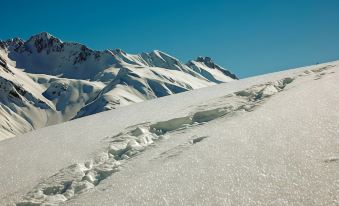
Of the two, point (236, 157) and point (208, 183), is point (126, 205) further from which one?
point (236, 157)

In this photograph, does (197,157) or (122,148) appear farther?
(122,148)

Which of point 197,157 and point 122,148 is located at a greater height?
point 122,148

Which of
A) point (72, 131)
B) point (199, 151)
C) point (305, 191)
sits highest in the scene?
point (72, 131)

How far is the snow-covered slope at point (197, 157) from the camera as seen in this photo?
6.11 metres

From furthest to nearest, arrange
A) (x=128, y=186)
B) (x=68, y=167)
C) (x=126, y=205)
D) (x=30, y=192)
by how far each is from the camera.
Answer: (x=68, y=167)
(x=30, y=192)
(x=128, y=186)
(x=126, y=205)

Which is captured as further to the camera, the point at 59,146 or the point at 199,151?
the point at 59,146

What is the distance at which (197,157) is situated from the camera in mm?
7977

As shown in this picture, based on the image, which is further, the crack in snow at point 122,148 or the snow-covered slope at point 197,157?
the crack in snow at point 122,148

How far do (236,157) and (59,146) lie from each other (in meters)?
5.93

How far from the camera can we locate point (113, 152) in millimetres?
9953

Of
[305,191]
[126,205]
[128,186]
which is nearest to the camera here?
[305,191]

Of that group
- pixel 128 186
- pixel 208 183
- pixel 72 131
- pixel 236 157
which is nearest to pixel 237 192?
pixel 208 183

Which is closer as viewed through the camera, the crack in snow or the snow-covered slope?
the snow-covered slope

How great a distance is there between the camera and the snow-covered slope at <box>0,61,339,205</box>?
611cm
